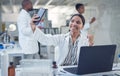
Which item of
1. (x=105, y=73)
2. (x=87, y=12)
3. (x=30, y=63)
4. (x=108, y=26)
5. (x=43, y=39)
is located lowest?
(x=105, y=73)

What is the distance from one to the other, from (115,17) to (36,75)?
429cm

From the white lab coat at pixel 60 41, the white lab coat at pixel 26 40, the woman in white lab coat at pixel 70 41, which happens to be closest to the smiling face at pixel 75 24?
the woman in white lab coat at pixel 70 41

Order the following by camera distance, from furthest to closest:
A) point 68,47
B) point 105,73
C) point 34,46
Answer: point 34,46 < point 68,47 < point 105,73

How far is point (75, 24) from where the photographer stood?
195 cm

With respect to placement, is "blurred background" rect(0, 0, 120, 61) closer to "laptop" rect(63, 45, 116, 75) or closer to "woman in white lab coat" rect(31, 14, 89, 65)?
"woman in white lab coat" rect(31, 14, 89, 65)

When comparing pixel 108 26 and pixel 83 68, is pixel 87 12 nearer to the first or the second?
pixel 108 26

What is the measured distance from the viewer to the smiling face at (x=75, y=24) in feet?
6.40

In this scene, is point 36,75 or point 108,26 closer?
point 36,75

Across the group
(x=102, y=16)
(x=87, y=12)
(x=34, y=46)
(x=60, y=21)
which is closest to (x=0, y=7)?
(x=60, y=21)

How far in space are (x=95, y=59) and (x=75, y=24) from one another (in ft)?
1.72

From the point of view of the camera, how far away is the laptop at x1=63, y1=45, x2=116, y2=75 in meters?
1.47

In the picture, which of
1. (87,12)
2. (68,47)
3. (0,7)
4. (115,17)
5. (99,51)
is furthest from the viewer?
(0,7)

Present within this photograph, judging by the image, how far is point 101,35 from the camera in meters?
5.57

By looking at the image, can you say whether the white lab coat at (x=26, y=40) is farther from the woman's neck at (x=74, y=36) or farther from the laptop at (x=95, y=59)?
the laptop at (x=95, y=59)
